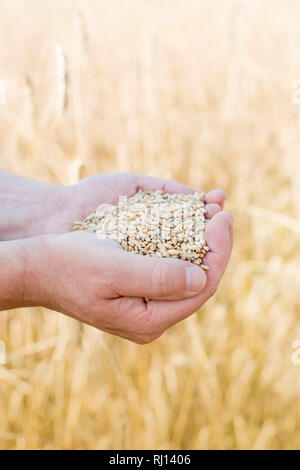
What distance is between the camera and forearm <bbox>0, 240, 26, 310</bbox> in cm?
85

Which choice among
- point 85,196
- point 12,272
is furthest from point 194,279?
point 85,196

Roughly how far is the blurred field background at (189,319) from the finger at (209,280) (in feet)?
0.47

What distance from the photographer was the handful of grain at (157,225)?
0.91 meters

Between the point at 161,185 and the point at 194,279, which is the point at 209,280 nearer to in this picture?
the point at 194,279

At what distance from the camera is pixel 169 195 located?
44.5 inches

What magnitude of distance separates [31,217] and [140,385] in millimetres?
452

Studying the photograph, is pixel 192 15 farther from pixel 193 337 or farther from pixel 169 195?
pixel 193 337

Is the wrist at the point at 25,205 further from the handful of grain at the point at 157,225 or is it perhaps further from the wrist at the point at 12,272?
the wrist at the point at 12,272

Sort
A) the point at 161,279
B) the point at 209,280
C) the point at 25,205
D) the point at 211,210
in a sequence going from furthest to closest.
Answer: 1. the point at 25,205
2. the point at 211,210
3. the point at 209,280
4. the point at 161,279

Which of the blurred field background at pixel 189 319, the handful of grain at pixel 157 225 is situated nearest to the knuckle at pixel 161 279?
the handful of grain at pixel 157 225

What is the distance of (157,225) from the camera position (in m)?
0.97

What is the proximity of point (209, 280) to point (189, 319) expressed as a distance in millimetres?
230

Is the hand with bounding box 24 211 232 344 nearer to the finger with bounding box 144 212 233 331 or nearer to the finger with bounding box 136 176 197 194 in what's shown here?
the finger with bounding box 144 212 233 331
